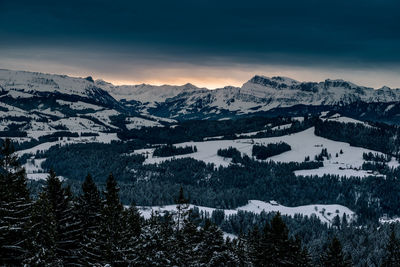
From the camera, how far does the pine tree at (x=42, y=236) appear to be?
3256 centimetres

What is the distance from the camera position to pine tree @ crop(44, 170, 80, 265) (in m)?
40.7

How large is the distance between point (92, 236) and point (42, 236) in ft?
30.0

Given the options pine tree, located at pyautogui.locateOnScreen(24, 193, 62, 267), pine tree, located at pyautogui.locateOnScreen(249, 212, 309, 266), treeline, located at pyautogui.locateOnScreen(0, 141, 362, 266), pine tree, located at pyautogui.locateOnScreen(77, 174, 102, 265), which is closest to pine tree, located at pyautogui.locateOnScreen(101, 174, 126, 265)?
treeline, located at pyautogui.locateOnScreen(0, 141, 362, 266)

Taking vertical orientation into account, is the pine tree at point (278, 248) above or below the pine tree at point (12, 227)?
below

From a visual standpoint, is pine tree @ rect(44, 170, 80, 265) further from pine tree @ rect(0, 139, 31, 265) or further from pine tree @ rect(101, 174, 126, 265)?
pine tree @ rect(0, 139, 31, 265)

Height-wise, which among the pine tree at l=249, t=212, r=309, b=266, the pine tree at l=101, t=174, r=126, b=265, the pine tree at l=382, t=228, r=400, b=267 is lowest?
the pine tree at l=382, t=228, r=400, b=267

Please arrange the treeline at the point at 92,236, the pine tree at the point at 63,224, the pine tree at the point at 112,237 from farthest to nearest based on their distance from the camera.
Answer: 1. the pine tree at the point at 63,224
2. the pine tree at the point at 112,237
3. the treeline at the point at 92,236

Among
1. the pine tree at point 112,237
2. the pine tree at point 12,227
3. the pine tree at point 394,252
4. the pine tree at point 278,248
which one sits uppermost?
the pine tree at point 12,227

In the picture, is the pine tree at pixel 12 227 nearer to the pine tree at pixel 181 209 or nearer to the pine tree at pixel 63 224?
the pine tree at pixel 63 224

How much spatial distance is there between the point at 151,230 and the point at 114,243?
29.5 feet

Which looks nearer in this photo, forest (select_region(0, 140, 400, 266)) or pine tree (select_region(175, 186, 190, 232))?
forest (select_region(0, 140, 400, 266))

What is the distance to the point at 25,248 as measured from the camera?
3297cm

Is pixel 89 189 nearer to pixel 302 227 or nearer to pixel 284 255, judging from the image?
pixel 284 255

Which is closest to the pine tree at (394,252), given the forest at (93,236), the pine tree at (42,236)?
the forest at (93,236)
